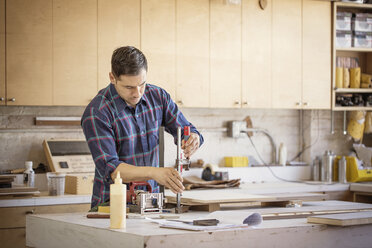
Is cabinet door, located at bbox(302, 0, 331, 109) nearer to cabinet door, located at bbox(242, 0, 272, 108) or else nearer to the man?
cabinet door, located at bbox(242, 0, 272, 108)

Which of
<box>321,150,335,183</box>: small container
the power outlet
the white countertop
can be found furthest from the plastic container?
<box>321,150,335,183</box>: small container

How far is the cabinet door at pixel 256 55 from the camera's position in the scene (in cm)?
543

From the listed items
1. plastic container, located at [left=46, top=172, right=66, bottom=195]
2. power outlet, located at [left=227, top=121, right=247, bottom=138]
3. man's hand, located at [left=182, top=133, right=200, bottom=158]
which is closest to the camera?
→ man's hand, located at [left=182, top=133, right=200, bottom=158]

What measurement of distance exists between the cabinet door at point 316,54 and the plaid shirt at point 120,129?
9.33 feet

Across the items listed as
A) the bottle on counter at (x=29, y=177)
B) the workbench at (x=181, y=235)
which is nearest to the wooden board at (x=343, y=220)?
the workbench at (x=181, y=235)

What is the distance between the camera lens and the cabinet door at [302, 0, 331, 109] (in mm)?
5719

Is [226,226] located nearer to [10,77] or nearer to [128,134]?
[128,134]

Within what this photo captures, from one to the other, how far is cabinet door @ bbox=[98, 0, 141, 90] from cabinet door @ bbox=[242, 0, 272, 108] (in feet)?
3.56

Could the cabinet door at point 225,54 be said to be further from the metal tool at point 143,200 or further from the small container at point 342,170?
the metal tool at point 143,200

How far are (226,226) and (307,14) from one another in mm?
3874

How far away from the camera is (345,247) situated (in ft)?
8.36

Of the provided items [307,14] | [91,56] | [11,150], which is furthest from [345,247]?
Answer: [307,14]

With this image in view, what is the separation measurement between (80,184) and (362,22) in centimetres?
339

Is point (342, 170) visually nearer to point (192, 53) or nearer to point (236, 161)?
point (236, 161)
